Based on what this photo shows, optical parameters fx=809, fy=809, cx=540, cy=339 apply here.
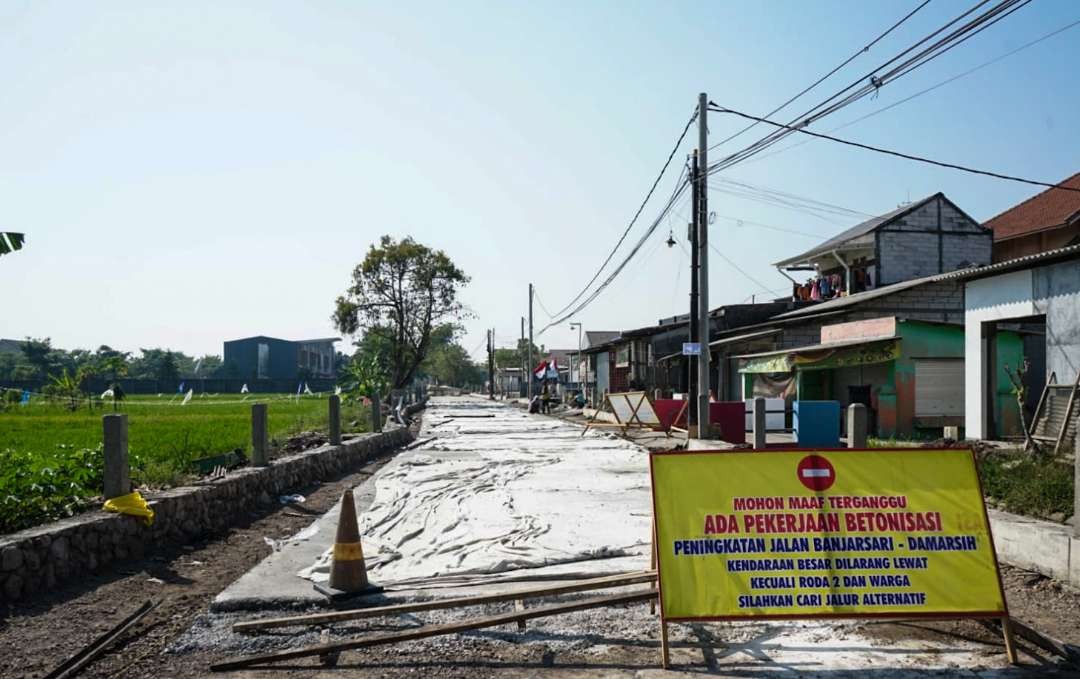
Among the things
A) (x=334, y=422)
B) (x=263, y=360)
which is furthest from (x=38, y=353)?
(x=334, y=422)

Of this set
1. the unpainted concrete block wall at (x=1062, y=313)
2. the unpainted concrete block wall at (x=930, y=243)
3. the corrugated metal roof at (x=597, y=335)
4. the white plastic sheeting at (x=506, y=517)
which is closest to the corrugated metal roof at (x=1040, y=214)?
the unpainted concrete block wall at (x=930, y=243)

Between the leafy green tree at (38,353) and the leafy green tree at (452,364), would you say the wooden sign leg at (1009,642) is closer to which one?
the leafy green tree at (38,353)

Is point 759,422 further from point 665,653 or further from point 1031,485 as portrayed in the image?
point 665,653

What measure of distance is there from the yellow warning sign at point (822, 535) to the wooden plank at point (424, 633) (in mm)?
633

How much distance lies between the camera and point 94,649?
5.27m

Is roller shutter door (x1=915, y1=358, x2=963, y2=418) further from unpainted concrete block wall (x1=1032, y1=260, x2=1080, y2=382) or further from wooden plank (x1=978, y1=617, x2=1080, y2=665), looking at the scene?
wooden plank (x1=978, y1=617, x2=1080, y2=665)

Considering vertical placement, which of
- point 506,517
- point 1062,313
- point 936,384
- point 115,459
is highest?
point 1062,313

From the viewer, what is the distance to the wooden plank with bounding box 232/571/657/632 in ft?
17.9

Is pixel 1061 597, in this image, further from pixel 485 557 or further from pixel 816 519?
pixel 485 557

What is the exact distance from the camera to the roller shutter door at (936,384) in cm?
1952

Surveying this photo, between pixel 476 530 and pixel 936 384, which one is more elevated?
pixel 936 384

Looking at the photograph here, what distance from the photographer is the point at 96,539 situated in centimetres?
722

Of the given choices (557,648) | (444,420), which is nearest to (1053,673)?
(557,648)

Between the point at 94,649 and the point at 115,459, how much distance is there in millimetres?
2932
